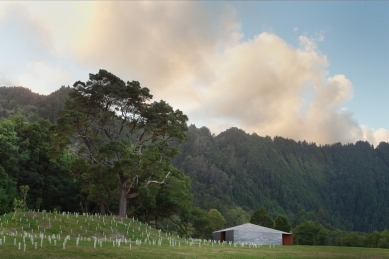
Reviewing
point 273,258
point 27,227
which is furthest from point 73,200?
point 273,258

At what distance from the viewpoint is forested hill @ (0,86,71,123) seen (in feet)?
394

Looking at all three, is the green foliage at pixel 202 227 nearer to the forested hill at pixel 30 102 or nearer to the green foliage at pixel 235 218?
the green foliage at pixel 235 218

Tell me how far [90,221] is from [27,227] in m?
6.71

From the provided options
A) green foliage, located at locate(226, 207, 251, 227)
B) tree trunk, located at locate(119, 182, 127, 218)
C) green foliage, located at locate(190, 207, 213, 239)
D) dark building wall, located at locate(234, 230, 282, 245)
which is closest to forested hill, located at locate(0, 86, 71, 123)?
green foliage, located at locate(190, 207, 213, 239)

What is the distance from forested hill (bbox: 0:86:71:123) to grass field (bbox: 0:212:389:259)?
86.6 metres

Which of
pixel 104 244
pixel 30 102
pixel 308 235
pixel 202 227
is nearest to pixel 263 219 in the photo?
pixel 308 235

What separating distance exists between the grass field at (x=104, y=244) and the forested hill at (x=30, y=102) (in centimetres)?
8664

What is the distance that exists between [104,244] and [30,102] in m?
147

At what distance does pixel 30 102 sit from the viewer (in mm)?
154500

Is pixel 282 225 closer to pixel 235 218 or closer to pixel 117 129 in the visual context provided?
pixel 117 129

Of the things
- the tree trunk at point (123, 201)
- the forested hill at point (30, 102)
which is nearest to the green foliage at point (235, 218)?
the forested hill at point (30, 102)

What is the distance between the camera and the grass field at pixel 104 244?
1994 cm

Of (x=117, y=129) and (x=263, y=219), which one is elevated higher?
(x=117, y=129)

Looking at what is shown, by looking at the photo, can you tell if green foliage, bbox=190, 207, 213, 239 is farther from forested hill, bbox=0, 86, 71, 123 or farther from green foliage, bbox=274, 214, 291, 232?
forested hill, bbox=0, 86, 71, 123
